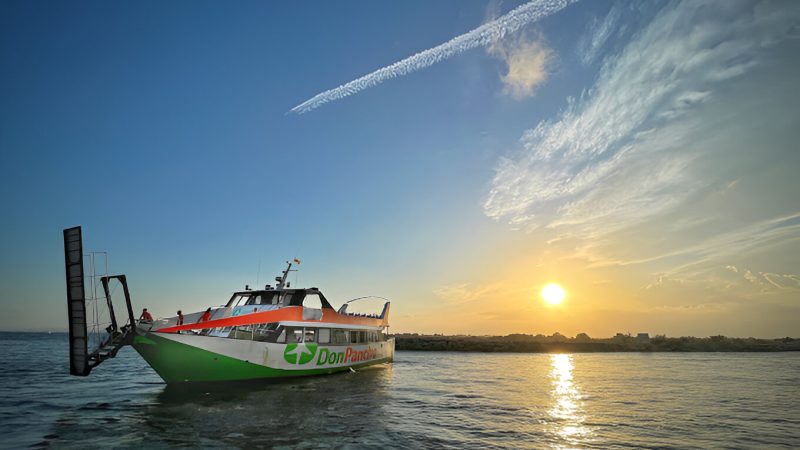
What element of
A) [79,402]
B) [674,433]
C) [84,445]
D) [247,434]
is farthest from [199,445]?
[674,433]

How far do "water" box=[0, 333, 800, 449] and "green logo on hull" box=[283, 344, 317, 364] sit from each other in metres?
1.41

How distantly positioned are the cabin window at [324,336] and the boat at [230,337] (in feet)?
0.21

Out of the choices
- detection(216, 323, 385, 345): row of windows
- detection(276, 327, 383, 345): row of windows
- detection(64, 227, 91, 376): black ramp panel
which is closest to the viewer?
detection(64, 227, 91, 376): black ramp panel

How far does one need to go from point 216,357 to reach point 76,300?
6494mm

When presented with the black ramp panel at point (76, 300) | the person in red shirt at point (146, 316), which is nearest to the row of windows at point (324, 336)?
the person in red shirt at point (146, 316)

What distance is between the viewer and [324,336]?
27.8m

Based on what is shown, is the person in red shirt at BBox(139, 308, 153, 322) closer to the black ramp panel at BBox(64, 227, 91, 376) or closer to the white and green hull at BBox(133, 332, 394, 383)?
the white and green hull at BBox(133, 332, 394, 383)

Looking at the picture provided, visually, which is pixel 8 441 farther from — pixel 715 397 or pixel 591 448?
pixel 715 397

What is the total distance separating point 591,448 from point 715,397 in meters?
17.4

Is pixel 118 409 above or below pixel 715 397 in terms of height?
above

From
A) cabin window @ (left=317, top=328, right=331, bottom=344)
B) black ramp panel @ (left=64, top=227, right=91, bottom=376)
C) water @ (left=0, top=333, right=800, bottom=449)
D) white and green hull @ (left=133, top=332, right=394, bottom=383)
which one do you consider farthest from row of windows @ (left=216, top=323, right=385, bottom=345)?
black ramp panel @ (left=64, top=227, right=91, bottom=376)

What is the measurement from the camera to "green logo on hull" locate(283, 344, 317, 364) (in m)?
23.9

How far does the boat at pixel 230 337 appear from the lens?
58.0 feet

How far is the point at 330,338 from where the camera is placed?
28.4m
